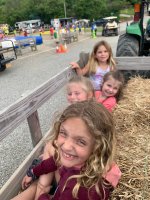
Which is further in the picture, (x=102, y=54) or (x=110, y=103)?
(x=102, y=54)

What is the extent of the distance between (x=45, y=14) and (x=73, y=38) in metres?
40.5

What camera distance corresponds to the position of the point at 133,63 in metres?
4.33

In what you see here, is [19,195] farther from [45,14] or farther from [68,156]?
[45,14]

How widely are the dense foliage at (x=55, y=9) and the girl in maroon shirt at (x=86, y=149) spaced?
170ft

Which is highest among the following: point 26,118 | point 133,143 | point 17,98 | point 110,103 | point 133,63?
point 26,118

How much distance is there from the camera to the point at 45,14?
57969mm

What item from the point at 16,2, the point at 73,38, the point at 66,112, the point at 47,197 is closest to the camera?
the point at 66,112

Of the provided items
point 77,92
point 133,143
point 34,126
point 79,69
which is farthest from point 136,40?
point 34,126

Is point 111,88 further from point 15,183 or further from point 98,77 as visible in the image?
point 15,183

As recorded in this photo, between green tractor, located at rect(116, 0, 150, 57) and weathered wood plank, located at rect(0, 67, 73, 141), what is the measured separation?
2.32 meters

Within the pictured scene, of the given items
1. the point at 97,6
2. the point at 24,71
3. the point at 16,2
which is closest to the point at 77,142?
the point at 24,71

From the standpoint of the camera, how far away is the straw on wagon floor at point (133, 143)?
2008 millimetres

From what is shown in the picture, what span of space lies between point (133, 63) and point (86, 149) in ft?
9.83

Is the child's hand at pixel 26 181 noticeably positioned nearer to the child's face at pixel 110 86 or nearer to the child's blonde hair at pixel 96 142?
the child's blonde hair at pixel 96 142
